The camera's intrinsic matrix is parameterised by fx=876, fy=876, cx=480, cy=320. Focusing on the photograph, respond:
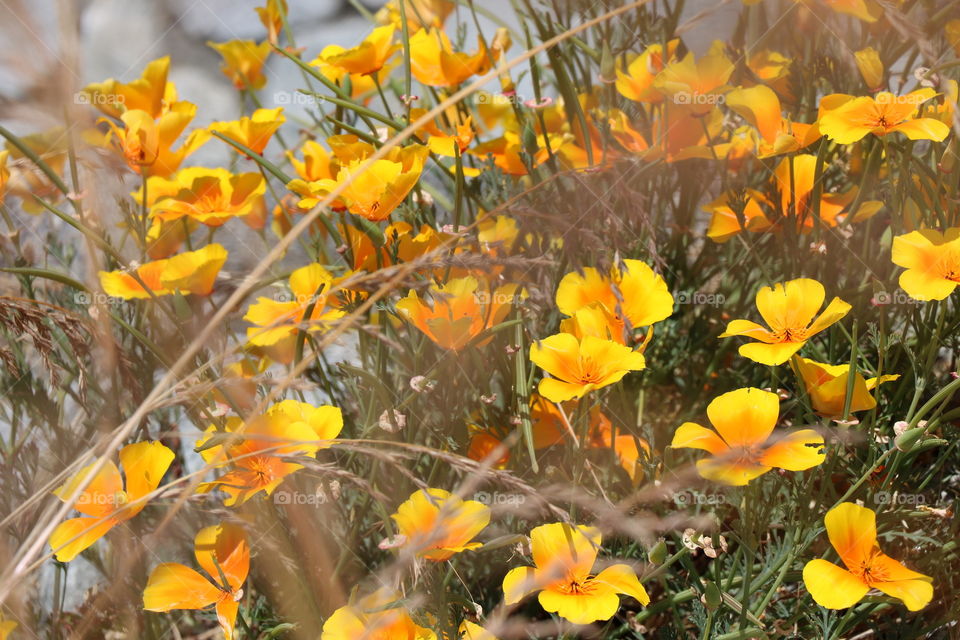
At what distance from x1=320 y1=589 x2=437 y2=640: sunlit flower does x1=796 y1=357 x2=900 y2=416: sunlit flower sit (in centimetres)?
48

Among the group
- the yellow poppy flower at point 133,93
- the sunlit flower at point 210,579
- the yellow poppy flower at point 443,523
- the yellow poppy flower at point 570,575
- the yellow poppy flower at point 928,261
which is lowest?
the yellow poppy flower at point 570,575

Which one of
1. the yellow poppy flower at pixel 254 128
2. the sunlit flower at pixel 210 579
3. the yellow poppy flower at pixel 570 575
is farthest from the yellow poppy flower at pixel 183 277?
the yellow poppy flower at pixel 570 575

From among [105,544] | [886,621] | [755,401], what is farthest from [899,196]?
[105,544]

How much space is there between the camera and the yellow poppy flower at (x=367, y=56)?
1186mm

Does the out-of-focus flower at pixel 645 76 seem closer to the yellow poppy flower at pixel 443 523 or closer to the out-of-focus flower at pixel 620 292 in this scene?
the out-of-focus flower at pixel 620 292

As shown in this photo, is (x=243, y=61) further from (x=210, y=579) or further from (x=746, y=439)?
(x=746, y=439)

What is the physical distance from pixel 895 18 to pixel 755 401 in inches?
17.0

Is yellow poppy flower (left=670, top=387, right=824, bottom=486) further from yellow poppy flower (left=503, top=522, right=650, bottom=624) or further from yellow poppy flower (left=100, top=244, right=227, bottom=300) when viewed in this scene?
yellow poppy flower (left=100, top=244, right=227, bottom=300)

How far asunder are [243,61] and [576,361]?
101 cm

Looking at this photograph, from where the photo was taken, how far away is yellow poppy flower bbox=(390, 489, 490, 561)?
83cm

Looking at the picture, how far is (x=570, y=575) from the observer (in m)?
0.87

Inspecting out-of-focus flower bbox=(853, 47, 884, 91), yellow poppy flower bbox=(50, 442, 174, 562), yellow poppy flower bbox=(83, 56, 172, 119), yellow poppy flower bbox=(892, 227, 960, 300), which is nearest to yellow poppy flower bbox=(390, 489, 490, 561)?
yellow poppy flower bbox=(50, 442, 174, 562)

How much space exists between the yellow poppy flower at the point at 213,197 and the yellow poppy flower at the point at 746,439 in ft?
2.32

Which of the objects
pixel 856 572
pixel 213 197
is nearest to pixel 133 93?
pixel 213 197
